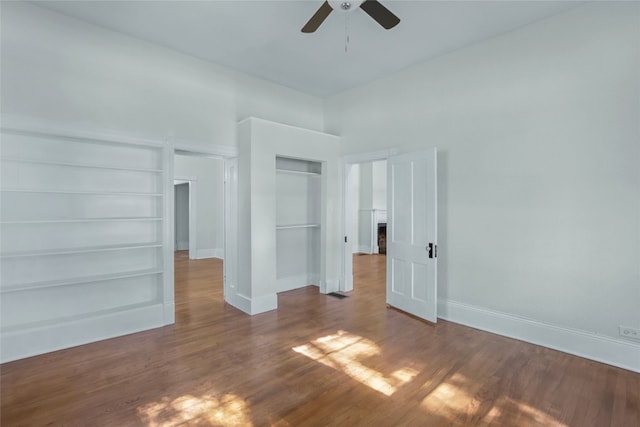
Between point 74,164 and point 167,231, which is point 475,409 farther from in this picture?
point 74,164

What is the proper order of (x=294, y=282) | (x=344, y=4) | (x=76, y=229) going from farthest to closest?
(x=294, y=282) < (x=76, y=229) < (x=344, y=4)

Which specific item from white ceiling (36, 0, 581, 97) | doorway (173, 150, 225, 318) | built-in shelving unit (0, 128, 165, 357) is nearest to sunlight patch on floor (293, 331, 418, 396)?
built-in shelving unit (0, 128, 165, 357)

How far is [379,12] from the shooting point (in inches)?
104

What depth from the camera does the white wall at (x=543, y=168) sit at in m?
2.91

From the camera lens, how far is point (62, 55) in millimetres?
3299

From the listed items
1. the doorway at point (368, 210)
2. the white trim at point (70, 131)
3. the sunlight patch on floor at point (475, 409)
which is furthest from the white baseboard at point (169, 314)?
the doorway at point (368, 210)

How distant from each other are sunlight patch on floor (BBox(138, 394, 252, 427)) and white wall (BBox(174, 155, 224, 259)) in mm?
6499

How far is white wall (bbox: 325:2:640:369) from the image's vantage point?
2.91 metres

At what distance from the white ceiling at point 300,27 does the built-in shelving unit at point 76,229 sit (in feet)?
4.31

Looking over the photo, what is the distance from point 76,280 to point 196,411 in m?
2.10

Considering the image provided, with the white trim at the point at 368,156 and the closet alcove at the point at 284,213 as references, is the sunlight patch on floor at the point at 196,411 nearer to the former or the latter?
the closet alcove at the point at 284,213

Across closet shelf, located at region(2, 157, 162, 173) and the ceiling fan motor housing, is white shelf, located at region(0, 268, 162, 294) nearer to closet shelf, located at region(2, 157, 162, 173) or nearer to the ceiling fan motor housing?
closet shelf, located at region(2, 157, 162, 173)

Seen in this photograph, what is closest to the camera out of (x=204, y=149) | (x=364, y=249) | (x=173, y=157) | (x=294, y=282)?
(x=173, y=157)

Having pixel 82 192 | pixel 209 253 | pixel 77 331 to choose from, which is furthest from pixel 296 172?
pixel 209 253
